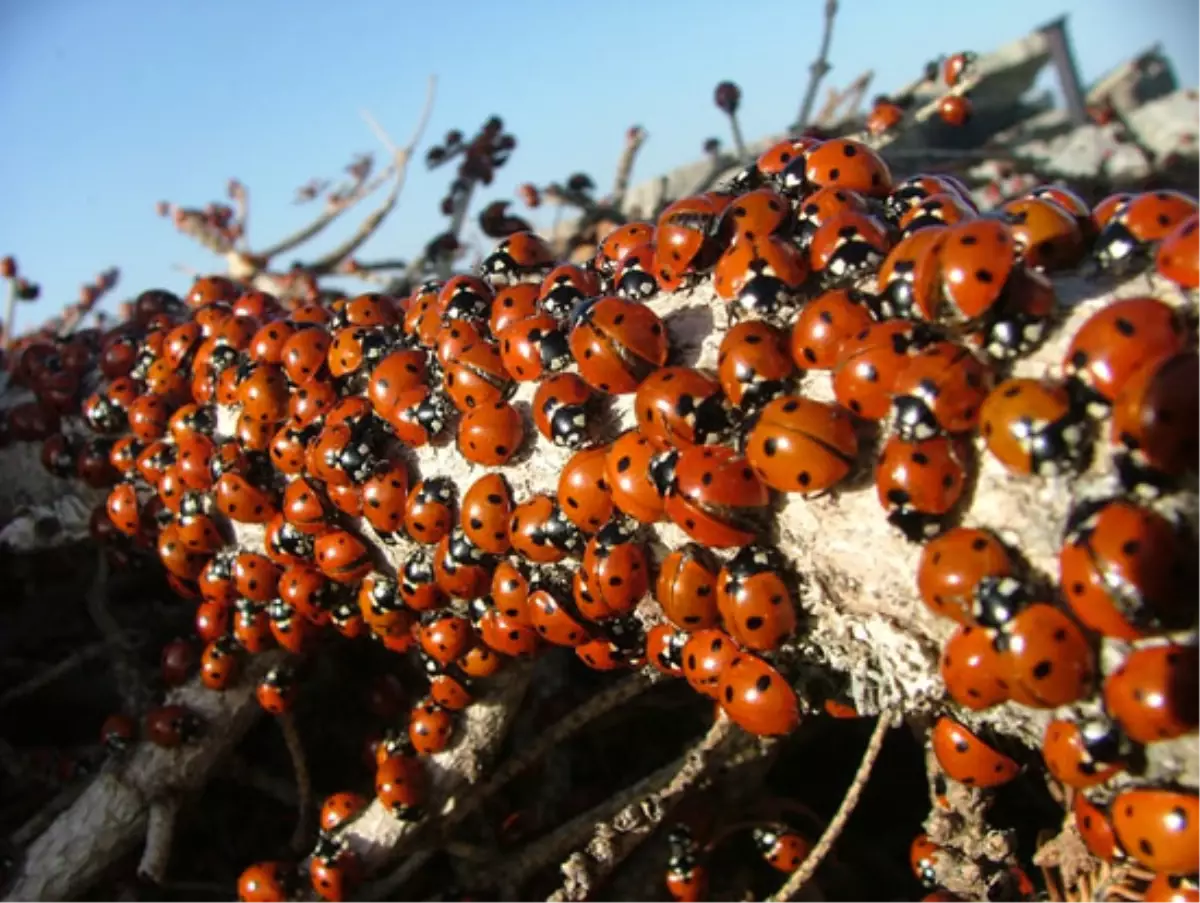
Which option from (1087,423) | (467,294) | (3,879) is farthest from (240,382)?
(1087,423)

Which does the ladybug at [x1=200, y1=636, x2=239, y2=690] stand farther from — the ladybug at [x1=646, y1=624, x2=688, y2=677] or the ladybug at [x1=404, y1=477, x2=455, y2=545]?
the ladybug at [x1=646, y1=624, x2=688, y2=677]

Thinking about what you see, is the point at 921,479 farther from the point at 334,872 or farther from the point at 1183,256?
the point at 334,872

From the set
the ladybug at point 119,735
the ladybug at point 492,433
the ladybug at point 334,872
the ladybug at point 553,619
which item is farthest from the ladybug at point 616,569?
the ladybug at point 119,735

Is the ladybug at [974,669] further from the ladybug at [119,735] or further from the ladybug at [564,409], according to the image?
the ladybug at [119,735]

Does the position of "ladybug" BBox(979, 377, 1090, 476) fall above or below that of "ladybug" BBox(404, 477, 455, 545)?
below

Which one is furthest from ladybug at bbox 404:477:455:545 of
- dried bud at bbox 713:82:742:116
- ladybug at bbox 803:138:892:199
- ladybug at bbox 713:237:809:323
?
dried bud at bbox 713:82:742:116

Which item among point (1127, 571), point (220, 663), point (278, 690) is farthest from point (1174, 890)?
point (220, 663)
